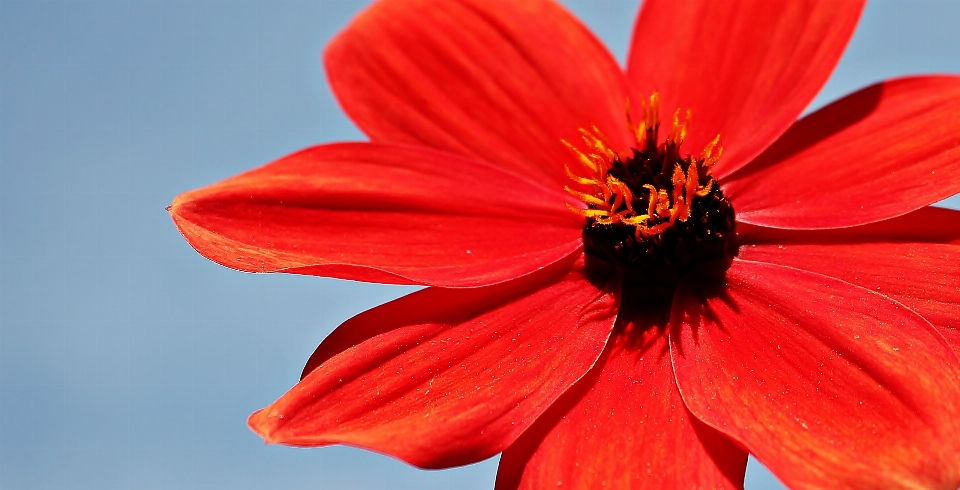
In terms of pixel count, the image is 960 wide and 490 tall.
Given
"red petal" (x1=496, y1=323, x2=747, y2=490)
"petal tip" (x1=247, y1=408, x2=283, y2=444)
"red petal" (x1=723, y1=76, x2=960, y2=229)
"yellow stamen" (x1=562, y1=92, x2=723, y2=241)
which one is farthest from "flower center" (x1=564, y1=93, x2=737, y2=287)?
"petal tip" (x1=247, y1=408, x2=283, y2=444)

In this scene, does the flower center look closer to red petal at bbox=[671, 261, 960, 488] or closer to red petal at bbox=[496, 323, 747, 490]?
red petal at bbox=[671, 261, 960, 488]

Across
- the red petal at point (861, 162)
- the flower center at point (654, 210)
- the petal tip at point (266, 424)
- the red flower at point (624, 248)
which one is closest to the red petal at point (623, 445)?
the red flower at point (624, 248)

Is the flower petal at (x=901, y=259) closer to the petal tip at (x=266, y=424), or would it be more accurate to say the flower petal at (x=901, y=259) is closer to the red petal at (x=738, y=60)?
the red petal at (x=738, y=60)

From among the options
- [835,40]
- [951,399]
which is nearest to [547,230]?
[835,40]

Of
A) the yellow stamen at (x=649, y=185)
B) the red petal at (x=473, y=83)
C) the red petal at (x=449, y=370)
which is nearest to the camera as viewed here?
the red petal at (x=449, y=370)

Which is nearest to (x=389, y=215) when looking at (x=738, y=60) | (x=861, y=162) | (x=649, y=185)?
(x=649, y=185)

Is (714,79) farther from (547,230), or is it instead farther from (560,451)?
(560,451)

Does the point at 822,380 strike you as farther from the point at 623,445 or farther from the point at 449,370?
the point at 449,370

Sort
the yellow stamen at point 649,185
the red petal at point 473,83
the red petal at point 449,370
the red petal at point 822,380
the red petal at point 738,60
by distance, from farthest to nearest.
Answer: the red petal at point 473,83
the red petal at point 738,60
the yellow stamen at point 649,185
the red petal at point 449,370
the red petal at point 822,380
